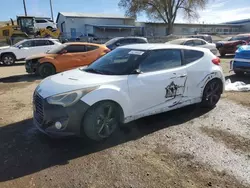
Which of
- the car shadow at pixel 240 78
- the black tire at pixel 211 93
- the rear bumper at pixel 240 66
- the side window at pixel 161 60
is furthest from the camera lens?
the car shadow at pixel 240 78

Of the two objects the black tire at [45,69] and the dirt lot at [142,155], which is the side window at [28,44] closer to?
the black tire at [45,69]

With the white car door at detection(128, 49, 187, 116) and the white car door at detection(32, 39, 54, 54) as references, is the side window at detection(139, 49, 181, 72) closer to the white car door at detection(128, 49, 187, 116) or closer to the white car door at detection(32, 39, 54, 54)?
the white car door at detection(128, 49, 187, 116)

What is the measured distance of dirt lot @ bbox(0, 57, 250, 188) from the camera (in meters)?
2.98

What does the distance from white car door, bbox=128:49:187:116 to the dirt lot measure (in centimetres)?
43

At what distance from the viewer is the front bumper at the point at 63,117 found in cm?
354

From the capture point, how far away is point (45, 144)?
3908 millimetres

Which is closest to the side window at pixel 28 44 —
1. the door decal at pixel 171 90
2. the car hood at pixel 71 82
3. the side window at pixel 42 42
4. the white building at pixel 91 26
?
the side window at pixel 42 42

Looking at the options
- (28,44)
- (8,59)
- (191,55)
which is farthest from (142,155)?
(8,59)

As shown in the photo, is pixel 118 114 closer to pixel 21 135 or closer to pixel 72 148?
pixel 72 148

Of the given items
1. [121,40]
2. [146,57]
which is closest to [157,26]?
[121,40]

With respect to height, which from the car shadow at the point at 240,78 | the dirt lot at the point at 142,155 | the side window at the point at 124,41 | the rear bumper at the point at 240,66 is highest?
the side window at the point at 124,41

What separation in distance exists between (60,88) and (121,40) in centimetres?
1244

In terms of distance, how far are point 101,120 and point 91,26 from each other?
4074cm

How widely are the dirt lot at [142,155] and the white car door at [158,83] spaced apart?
1.42 ft
